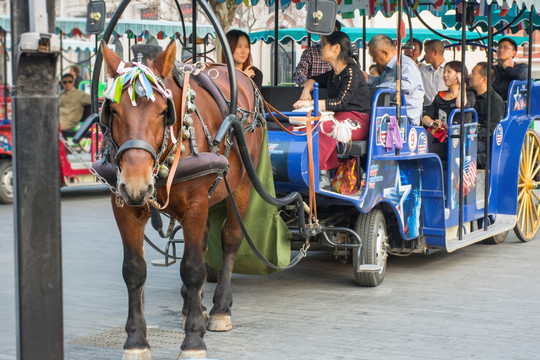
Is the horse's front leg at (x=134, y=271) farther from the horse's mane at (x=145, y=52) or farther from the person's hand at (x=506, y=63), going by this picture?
the person's hand at (x=506, y=63)

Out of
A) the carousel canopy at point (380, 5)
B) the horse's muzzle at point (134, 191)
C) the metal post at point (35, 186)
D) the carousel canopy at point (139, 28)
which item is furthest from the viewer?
the carousel canopy at point (139, 28)

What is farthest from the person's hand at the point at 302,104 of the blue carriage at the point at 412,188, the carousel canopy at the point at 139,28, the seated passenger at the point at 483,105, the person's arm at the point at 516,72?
the carousel canopy at the point at 139,28

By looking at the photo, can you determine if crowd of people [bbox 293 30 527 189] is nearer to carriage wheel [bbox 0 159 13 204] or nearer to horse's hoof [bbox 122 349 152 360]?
horse's hoof [bbox 122 349 152 360]

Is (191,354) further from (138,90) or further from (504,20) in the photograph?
(504,20)

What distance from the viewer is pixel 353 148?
6.91m

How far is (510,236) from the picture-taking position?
34.0 ft

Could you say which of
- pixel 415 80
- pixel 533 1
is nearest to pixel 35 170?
pixel 415 80

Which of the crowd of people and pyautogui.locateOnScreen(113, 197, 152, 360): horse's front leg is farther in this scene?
the crowd of people

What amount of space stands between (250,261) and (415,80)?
2357mm

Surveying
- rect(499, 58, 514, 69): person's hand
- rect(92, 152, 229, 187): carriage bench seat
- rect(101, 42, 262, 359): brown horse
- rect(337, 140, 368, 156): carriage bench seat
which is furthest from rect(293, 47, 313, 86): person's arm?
rect(92, 152, 229, 187): carriage bench seat

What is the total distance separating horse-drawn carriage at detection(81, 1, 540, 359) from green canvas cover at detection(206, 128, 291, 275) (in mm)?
68

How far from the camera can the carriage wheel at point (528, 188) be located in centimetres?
964

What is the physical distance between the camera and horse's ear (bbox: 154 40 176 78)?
15.8 ft

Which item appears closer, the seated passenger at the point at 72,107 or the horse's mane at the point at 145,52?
the horse's mane at the point at 145,52
